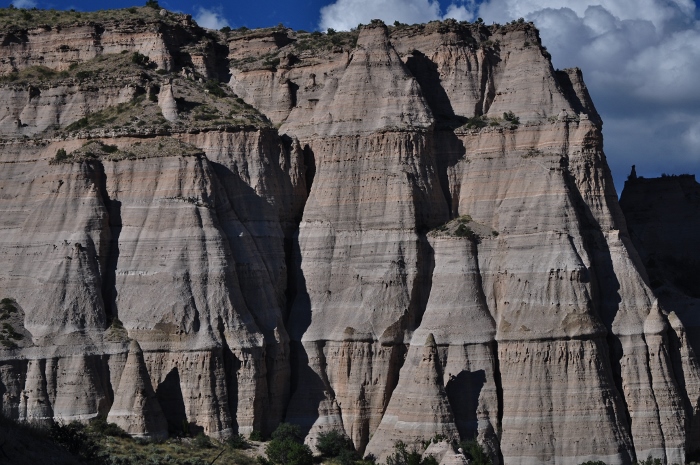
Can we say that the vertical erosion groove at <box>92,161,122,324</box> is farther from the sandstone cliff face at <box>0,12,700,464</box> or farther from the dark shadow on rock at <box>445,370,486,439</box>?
the dark shadow on rock at <box>445,370,486,439</box>

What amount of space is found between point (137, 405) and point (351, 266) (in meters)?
14.7

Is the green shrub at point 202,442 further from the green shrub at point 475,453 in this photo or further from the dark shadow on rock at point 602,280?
the dark shadow on rock at point 602,280

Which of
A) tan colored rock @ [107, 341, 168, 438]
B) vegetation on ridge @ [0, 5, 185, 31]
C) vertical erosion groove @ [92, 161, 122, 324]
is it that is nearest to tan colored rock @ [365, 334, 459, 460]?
tan colored rock @ [107, 341, 168, 438]

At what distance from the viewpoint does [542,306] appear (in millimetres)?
69812

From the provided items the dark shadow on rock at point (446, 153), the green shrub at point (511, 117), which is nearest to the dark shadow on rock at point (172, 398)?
the dark shadow on rock at point (446, 153)

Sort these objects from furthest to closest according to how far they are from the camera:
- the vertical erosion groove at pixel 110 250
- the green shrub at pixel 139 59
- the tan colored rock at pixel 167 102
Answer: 1. the green shrub at pixel 139 59
2. the tan colored rock at pixel 167 102
3. the vertical erosion groove at pixel 110 250

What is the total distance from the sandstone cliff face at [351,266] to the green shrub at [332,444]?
2.27 ft

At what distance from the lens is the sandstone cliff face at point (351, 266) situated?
67562mm

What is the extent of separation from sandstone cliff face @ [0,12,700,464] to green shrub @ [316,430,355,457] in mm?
693

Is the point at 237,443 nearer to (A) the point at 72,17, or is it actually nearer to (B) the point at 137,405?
(B) the point at 137,405

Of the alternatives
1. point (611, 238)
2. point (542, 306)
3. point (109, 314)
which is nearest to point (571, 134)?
point (611, 238)

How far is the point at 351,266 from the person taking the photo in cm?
7369

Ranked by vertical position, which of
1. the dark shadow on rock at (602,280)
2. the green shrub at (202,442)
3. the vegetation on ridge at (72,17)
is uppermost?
the vegetation on ridge at (72,17)

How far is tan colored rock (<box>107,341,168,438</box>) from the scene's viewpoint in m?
64.4
